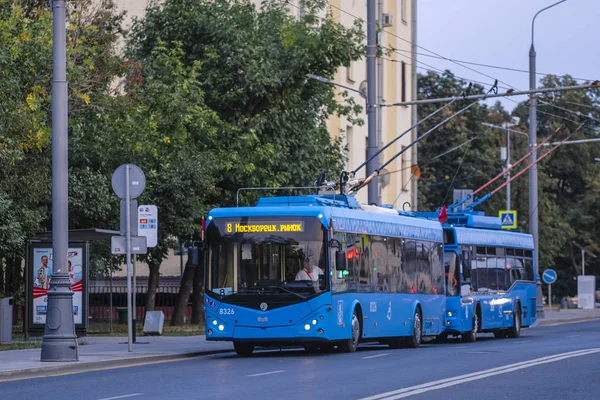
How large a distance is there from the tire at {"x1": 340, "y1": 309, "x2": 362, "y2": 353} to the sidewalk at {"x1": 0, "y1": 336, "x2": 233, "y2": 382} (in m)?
2.44

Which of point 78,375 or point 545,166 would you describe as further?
point 545,166

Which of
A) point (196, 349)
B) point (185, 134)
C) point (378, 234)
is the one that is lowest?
point (196, 349)

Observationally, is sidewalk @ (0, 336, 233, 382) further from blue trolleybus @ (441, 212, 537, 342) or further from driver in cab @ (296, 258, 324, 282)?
blue trolleybus @ (441, 212, 537, 342)

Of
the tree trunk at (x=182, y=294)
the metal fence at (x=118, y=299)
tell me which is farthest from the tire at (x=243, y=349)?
the metal fence at (x=118, y=299)

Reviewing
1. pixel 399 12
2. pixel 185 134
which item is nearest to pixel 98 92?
pixel 185 134

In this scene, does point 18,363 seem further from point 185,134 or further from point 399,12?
point 399,12

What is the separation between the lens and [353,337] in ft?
80.3

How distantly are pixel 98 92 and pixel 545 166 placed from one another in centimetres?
5684

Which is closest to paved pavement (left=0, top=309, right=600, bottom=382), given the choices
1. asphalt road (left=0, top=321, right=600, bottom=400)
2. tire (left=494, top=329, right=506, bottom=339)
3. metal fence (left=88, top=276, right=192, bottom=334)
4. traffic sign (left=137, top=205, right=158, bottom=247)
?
asphalt road (left=0, top=321, right=600, bottom=400)

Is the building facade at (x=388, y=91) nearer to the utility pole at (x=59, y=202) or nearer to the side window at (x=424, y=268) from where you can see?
the side window at (x=424, y=268)

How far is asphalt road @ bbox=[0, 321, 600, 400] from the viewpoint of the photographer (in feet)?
48.9

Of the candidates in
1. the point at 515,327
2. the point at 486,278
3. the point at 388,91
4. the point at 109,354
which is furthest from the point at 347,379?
the point at 388,91

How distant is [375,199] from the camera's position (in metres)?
32.1

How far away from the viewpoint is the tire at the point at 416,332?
90.7 ft
